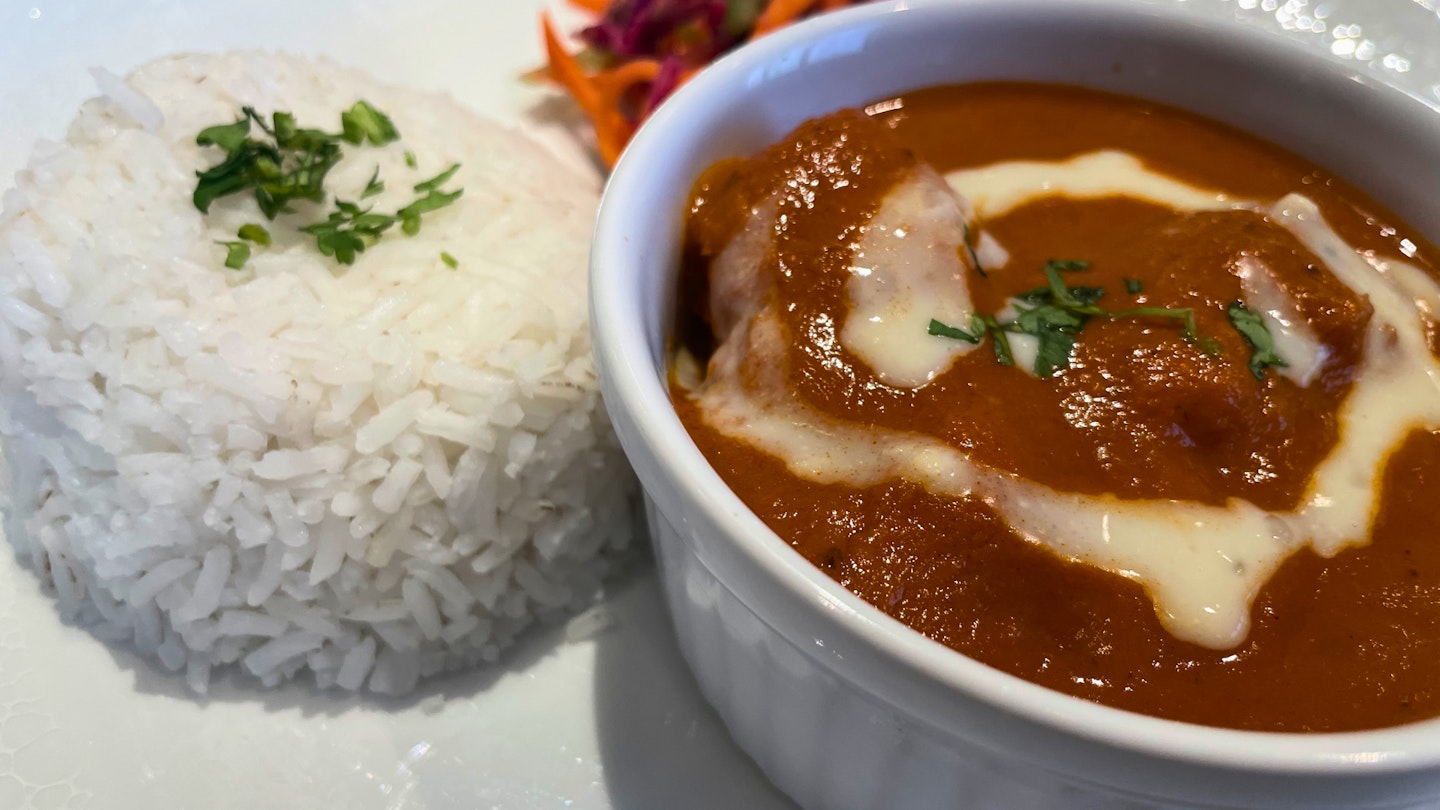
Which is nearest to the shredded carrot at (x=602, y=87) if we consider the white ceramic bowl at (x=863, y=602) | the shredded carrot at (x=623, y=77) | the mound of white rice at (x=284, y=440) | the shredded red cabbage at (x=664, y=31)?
the shredded carrot at (x=623, y=77)

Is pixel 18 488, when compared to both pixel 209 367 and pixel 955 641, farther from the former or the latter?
pixel 955 641

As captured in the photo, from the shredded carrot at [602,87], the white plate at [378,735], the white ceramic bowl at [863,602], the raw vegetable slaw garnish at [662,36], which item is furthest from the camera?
the raw vegetable slaw garnish at [662,36]

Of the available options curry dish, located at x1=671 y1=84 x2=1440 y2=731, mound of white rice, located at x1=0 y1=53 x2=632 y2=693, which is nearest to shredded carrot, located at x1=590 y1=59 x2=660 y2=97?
mound of white rice, located at x1=0 y1=53 x2=632 y2=693

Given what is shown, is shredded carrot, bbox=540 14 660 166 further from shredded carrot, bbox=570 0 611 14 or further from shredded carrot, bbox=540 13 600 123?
shredded carrot, bbox=570 0 611 14

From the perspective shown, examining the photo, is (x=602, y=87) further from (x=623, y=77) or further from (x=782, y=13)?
(x=782, y=13)

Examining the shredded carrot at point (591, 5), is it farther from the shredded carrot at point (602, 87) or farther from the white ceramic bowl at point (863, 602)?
the white ceramic bowl at point (863, 602)

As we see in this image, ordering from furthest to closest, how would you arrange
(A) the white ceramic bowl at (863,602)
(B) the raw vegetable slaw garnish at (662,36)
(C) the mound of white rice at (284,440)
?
(B) the raw vegetable slaw garnish at (662,36)
(C) the mound of white rice at (284,440)
(A) the white ceramic bowl at (863,602)
